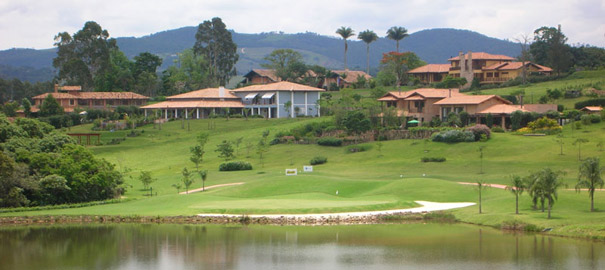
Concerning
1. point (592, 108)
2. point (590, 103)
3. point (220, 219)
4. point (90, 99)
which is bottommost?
point (220, 219)

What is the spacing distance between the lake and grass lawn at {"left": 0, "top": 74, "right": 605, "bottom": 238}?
3735 mm

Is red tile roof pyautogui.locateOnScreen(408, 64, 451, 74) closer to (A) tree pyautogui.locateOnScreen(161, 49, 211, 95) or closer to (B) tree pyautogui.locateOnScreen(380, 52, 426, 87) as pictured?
(B) tree pyautogui.locateOnScreen(380, 52, 426, 87)

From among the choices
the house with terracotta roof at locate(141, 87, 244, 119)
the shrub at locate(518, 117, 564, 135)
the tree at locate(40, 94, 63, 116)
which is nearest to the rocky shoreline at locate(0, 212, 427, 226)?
the shrub at locate(518, 117, 564, 135)

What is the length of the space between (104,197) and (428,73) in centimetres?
8395

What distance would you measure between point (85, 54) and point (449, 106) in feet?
254

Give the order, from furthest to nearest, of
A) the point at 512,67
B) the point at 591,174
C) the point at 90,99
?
the point at 90,99, the point at 512,67, the point at 591,174

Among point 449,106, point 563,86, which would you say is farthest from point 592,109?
point 563,86

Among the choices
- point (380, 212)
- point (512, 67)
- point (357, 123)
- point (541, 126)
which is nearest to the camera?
point (380, 212)

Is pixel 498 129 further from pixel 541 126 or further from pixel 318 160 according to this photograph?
pixel 318 160

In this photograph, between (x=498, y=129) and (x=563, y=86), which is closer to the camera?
(x=498, y=129)

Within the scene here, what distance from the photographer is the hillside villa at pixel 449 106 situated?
8450 cm

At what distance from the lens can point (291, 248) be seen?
36.5 m

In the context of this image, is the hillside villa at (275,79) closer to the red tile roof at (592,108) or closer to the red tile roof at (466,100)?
the red tile roof at (466,100)

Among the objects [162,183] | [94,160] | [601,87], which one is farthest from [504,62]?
[94,160]
